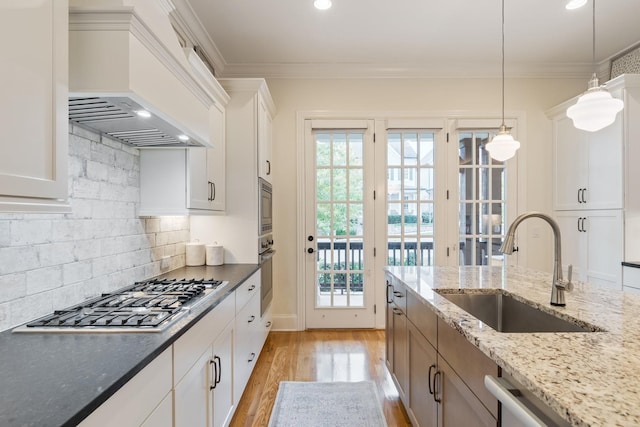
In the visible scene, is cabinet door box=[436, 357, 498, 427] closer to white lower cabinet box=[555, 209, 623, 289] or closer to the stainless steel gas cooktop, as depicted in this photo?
the stainless steel gas cooktop

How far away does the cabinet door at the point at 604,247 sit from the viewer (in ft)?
9.54

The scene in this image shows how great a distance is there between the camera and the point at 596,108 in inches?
67.4

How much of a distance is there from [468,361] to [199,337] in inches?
43.4

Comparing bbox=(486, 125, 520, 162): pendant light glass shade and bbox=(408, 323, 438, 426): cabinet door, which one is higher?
bbox=(486, 125, 520, 162): pendant light glass shade

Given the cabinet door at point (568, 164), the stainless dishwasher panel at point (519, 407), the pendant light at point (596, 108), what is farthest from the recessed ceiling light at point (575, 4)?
the stainless dishwasher panel at point (519, 407)

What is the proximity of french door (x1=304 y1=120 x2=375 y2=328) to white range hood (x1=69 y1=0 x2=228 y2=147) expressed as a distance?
211 centimetres

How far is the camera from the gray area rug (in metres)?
2.08

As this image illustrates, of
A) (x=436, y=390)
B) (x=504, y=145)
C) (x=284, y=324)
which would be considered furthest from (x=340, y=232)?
(x=436, y=390)

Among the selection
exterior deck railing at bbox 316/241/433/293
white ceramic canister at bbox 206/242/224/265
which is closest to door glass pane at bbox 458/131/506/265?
exterior deck railing at bbox 316/241/433/293

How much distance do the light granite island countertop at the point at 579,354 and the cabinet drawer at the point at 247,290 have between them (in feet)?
3.75

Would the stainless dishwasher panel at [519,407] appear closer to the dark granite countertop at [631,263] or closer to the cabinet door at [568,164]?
the dark granite countertop at [631,263]

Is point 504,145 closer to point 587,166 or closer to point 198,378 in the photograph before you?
point 587,166

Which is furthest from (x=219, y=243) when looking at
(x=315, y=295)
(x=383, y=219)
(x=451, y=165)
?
(x=451, y=165)

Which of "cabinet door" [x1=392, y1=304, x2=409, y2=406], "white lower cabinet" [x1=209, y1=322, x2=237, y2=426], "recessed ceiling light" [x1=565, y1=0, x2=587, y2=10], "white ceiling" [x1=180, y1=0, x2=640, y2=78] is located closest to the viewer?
"white lower cabinet" [x1=209, y1=322, x2=237, y2=426]
